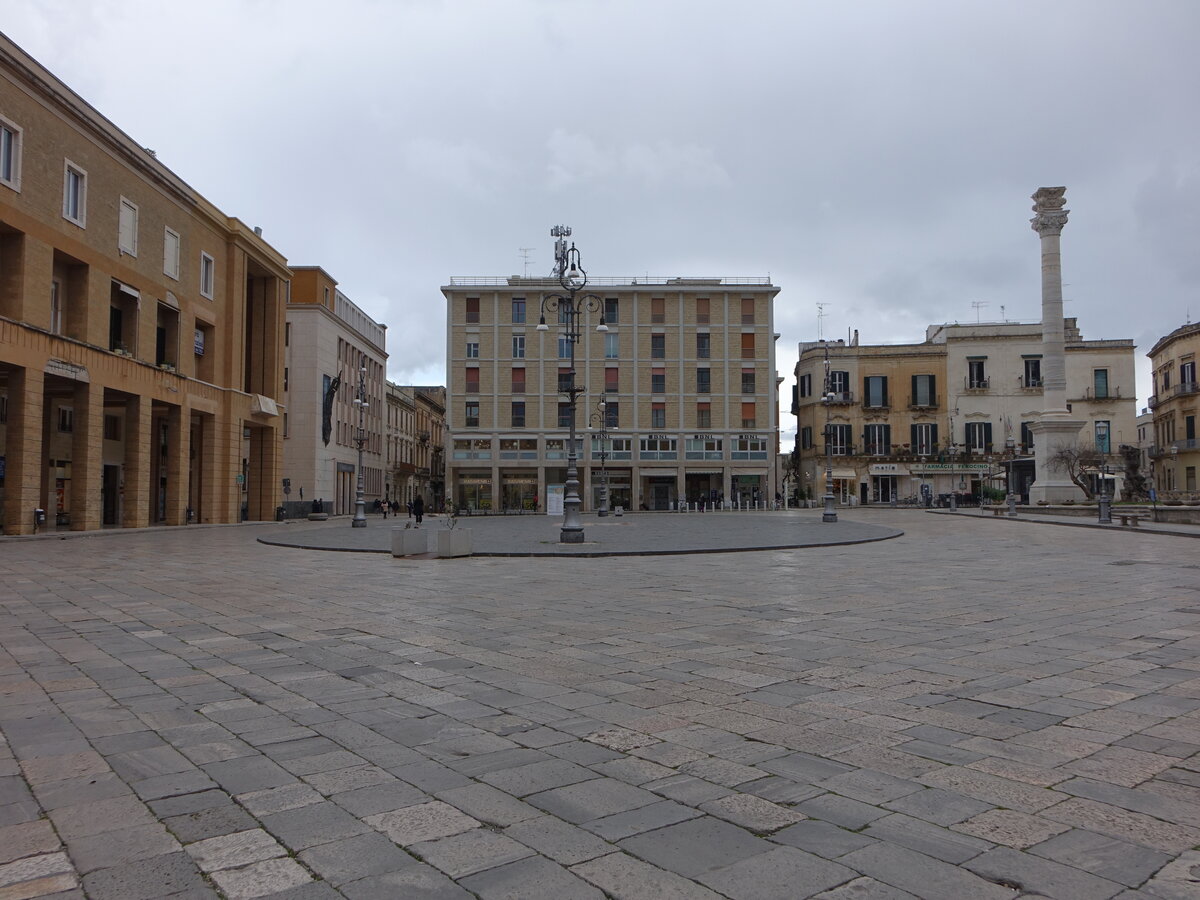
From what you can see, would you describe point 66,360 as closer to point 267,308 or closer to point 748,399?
point 267,308

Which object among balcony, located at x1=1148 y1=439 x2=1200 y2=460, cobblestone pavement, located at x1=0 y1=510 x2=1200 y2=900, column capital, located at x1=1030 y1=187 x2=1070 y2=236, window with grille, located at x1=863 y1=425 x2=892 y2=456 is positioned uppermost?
column capital, located at x1=1030 y1=187 x2=1070 y2=236

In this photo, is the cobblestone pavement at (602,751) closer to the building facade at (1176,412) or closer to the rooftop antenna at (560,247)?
the rooftop antenna at (560,247)

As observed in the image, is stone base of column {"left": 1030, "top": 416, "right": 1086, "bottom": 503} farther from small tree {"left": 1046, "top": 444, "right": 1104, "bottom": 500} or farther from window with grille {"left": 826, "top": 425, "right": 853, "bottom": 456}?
window with grille {"left": 826, "top": 425, "right": 853, "bottom": 456}

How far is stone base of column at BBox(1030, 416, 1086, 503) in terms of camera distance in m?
40.3

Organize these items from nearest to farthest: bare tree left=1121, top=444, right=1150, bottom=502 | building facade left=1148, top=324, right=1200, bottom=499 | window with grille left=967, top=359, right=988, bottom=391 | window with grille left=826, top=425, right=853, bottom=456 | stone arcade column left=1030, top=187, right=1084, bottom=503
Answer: stone arcade column left=1030, top=187, right=1084, bottom=503, bare tree left=1121, top=444, right=1150, bottom=502, building facade left=1148, top=324, right=1200, bottom=499, window with grille left=967, top=359, right=988, bottom=391, window with grille left=826, top=425, right=853, bottom=456

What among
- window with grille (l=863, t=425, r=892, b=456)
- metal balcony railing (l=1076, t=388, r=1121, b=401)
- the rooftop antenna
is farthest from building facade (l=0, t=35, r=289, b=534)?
metal balcony railing (l=1076, t=388, r=1121, b=401)

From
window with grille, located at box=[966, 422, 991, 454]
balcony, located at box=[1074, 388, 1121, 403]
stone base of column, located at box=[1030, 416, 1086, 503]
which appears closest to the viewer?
stone base of column, located at box=[1030, 416, 1086, 503]

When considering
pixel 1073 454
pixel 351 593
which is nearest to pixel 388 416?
pixel 1073 454

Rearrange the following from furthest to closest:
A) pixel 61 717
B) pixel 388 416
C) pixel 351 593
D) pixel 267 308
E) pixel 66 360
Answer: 1. pixel 388 416
2. pixel 267 308
3. pixel 66 360
4. pixel 351 593
5. pixel 61 717

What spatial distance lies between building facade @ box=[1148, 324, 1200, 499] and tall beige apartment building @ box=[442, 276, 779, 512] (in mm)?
28508

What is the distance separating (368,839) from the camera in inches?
136

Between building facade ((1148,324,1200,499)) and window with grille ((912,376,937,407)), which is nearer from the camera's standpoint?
building facade ((1148,324,1200,499))

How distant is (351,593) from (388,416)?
2664 inches

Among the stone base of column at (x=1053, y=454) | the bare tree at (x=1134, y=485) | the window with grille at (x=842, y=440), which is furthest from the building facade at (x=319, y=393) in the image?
the bare tree at (x=1134, y=485)
